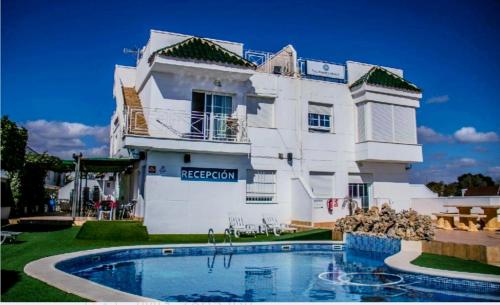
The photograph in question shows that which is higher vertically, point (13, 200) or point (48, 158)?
point (48, 158)

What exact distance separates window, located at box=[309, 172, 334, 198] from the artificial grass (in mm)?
7916

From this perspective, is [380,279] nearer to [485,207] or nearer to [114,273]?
[114,273]

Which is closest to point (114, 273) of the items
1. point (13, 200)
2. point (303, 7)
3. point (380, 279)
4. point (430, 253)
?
point (380, 279)

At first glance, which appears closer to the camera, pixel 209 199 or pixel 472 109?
pixel 472 109

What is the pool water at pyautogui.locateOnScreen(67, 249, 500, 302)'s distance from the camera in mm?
6895

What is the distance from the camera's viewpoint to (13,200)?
17109mm

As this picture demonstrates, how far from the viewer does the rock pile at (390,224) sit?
10.7 metres

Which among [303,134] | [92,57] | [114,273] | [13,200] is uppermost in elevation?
[92,57]

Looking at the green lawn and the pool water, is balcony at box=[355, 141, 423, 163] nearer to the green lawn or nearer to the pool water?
the green lawn

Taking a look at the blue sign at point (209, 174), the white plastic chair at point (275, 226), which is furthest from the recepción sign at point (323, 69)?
the white plastic chair at point (275, 226)

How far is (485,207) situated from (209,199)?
9390 mm

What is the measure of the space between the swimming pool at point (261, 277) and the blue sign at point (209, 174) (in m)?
3.79

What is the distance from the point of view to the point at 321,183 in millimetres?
17469

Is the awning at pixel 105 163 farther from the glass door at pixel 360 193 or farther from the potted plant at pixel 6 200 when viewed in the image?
the glass door at pixel 360 193
